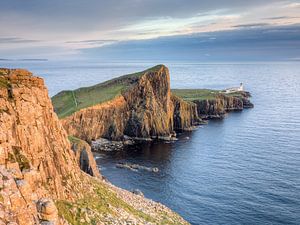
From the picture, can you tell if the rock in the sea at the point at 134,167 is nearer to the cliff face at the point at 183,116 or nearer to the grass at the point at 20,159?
the cliff face at the point at 183,116

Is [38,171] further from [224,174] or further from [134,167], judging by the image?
[134,167]

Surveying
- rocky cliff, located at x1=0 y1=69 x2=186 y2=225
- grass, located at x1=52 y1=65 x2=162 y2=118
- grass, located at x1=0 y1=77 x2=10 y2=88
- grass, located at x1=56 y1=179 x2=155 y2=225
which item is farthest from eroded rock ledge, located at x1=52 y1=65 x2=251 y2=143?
grass, located at x1=0 y1=77 x2=10 y2=88

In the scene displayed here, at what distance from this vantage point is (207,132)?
157000 mm

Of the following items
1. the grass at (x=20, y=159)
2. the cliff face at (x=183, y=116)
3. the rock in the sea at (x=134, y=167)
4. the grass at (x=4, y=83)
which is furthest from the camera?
the cliff face at (x=183, y=116)

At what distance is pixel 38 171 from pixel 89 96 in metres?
132

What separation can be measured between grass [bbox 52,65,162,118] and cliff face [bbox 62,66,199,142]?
309 cm

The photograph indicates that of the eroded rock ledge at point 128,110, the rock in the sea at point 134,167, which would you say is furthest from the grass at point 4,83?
the eroded rock ledge at point 128,110

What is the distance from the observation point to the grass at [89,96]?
15088 centimetres

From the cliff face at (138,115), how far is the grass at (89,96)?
10.1 ft

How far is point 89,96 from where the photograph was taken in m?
167

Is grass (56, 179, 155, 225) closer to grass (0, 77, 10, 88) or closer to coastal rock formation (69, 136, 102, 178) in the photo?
grass (0, 77, 10, 88)

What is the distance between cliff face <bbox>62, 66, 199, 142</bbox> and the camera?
143 metres

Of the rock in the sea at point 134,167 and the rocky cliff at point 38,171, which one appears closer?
the rocky cliff at point 38,171

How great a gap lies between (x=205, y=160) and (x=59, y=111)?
67.2m
